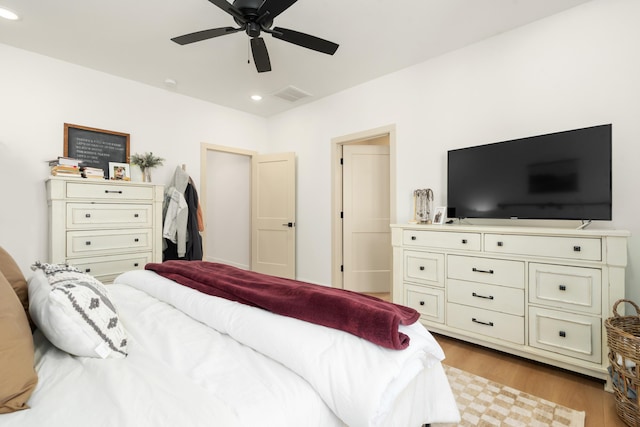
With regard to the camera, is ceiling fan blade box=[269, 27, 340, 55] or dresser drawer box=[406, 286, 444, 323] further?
dresser drawer box=[406, 286, 444, 323]

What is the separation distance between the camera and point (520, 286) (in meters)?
2.21

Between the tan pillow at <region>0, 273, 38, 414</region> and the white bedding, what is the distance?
0.10 ft

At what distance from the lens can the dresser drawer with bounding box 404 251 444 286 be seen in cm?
263

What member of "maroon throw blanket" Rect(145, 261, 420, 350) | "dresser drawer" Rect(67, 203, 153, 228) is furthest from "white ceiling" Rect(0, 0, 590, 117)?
"maroon throw blanket" Rect(145, 261, 420, 350)

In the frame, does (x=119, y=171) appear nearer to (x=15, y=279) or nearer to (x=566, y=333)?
(x=15, y=279)

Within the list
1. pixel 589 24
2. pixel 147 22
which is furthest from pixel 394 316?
pixel 147 22

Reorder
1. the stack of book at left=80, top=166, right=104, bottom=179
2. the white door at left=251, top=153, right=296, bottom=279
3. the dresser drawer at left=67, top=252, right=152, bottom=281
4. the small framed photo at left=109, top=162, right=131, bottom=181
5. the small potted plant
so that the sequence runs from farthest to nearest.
→ the white door at left=251, top=153, right=296, bottom=279 < the small potted plant < the small framed photo at left=109, top=162, right=131, bottom=181 < the stack of book at left=80, top=166, right=104, bottom=179 < the dresser drawer at left=67, top=252, right=152, bottom=281

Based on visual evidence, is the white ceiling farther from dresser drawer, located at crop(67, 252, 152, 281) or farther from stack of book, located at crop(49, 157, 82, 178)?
dresser drawer, located at crop(67, 252, 152, 281)

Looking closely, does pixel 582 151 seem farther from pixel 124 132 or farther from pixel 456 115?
pixel 124 132

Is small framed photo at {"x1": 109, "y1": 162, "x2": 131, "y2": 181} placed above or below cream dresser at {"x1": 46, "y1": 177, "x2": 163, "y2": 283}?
above

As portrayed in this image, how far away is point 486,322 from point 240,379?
7.12 feet

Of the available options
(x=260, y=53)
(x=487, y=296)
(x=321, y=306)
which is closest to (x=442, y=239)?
(x=487, y=296)

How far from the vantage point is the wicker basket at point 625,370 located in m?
1.55

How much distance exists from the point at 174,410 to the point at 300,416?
0.31 meters
